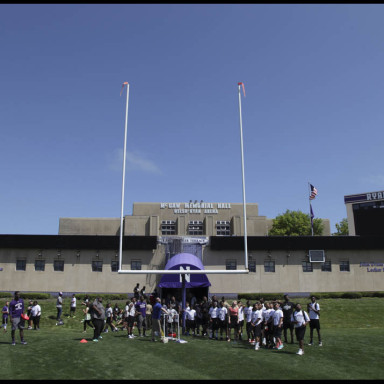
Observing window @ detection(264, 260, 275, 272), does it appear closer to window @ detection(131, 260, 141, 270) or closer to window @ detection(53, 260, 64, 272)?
window @ detection(131, 260, 141, 270)

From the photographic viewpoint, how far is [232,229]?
72.2 metres

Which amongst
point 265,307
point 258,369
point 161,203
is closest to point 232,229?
point 161,203

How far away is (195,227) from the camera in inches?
2881

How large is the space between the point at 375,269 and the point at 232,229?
38023mm

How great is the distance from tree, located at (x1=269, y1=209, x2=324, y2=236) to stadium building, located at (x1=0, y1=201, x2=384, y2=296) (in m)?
33.9

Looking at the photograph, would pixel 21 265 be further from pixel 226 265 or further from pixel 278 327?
pixel 278 327

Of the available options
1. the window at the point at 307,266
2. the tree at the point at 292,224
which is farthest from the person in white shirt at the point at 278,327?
the tree at the point at 292,224

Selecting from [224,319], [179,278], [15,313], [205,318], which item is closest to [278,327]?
[224,319]

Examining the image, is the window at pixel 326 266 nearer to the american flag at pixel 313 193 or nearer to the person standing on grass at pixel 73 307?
the american flag at pixel 313 193

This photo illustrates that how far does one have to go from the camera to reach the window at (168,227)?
73438mm

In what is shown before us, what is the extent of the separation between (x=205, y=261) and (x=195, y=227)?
38.1 meters

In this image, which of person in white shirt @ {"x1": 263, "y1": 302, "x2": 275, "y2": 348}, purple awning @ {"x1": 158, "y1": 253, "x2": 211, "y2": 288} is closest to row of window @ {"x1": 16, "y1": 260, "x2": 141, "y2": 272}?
purple awning @ {"x1": 158, "y1": 253, "x2": 211, "y2": 288}

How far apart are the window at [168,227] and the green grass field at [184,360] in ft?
182

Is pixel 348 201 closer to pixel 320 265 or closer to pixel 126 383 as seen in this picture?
pixel 320 265
